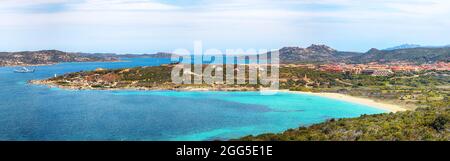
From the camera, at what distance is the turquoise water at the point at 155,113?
15.0m

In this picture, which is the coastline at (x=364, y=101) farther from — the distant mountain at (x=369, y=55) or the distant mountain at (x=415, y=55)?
the distant mountain at (x=369, y=55)

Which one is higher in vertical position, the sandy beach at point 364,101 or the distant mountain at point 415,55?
the distant mountain at point 415,55

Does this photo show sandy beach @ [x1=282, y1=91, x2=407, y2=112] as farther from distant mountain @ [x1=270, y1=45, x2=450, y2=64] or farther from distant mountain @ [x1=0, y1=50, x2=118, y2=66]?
distant mountain @ [x1=0, y1=50, x2=118, y2=66]

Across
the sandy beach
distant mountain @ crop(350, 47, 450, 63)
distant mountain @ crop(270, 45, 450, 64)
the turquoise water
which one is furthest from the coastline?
distant mountain @ crop(270, 45, 450, 64)

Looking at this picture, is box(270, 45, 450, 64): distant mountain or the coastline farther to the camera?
box(270, 45, 450, 64): distant mountain

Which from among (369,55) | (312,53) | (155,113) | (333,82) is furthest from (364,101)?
(312,53)

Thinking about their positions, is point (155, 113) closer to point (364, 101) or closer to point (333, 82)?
point (364, 101)

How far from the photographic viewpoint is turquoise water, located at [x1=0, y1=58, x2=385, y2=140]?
15.0 meters

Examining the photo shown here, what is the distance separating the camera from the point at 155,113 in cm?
2014

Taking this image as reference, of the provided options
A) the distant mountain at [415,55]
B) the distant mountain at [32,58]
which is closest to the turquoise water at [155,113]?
the distant mountain at [415,55]

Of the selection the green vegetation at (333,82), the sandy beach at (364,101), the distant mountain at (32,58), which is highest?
the distant mountain at (32,58)

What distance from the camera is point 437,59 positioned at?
5425 cm
